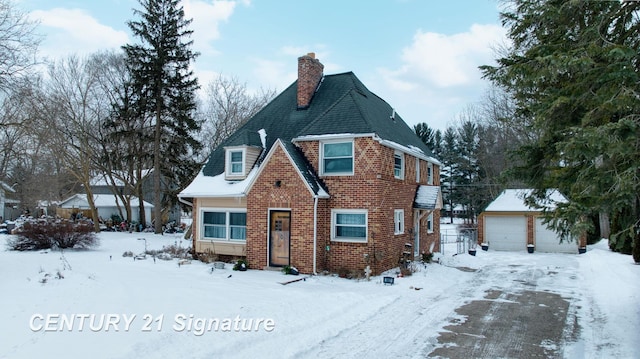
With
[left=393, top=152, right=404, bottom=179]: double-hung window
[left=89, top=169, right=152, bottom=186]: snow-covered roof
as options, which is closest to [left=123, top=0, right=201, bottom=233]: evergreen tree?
[left=89, top=169, right=152, bottom=186]: snow-covered roof

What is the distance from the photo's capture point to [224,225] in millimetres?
17312

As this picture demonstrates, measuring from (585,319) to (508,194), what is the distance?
19.2 meters

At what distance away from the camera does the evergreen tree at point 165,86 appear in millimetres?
31891

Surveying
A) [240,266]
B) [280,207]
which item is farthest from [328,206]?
[240,266]

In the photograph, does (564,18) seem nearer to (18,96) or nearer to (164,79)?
(18,96)

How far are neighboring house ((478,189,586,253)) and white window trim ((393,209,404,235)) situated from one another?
1103 centimetres

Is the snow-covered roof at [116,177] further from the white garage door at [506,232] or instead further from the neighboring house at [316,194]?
the white garage door at [506,232]

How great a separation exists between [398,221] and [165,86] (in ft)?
73.4

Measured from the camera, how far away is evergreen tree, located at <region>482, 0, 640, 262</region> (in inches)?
266

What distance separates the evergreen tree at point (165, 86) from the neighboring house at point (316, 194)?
15.4 meters

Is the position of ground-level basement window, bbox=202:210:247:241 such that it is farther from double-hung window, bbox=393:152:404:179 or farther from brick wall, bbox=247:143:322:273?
double-hung window, bbox=393:152:404:179

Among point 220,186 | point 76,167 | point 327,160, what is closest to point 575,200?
point 327,160

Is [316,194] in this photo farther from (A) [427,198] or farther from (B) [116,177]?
(B) [116,177]

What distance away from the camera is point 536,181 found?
9469 millimetres
